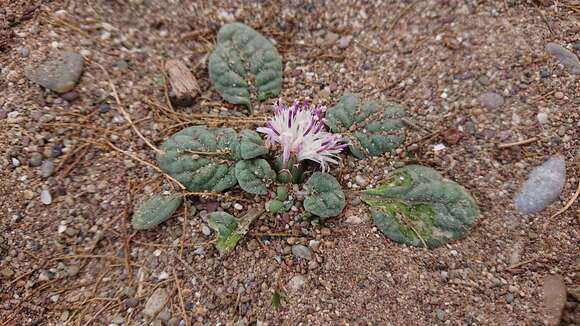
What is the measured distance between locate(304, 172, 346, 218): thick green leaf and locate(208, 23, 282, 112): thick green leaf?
66 cm

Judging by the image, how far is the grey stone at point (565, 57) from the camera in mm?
2531

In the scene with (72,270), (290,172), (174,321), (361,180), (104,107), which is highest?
(104,107)

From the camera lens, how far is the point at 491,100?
2.57m

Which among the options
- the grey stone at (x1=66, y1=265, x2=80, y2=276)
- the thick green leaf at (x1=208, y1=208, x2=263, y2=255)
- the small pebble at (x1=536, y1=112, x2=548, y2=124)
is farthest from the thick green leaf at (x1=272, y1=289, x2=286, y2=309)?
the small pebble at (x1=536, y1=112, x2=548, y2=124)

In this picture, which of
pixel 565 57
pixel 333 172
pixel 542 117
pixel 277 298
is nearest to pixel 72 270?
pixel 277 298

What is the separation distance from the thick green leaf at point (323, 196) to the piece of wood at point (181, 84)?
3.02ft

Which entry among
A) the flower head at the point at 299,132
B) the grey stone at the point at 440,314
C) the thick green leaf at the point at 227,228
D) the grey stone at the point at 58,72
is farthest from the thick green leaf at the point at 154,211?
the grey stone at the point at 440,314

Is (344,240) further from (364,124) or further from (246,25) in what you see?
(246,25)

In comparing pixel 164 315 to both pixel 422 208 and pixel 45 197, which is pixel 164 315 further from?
pixel 422 208

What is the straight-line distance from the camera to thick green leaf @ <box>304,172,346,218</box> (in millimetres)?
2332

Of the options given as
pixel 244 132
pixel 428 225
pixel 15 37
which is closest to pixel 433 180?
pixel 428 225

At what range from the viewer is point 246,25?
9.64ft

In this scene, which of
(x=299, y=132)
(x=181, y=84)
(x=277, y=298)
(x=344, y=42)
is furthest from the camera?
(x=344, y=42)

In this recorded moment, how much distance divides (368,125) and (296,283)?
965 mm
